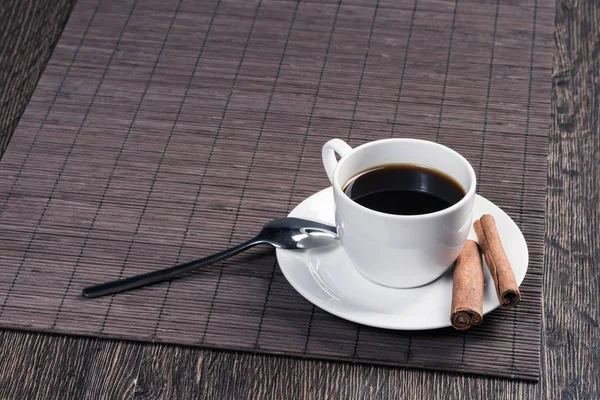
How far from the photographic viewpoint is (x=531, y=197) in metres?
1.09

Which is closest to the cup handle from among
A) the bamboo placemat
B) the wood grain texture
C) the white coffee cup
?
the white coffee cup

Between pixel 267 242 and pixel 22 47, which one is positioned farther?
pixel 22 47

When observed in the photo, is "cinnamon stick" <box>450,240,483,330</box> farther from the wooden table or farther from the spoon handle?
the spoon handle

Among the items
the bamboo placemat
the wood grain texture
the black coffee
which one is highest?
the black coffee

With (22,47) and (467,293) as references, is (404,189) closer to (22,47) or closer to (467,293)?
(467,293)

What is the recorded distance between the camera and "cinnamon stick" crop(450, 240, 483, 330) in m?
0.84

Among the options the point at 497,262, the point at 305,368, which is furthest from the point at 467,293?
the point at 305,368

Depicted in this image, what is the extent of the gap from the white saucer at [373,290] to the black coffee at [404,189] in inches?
3.1

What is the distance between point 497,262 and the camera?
34.6 inches

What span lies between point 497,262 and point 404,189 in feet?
0.39

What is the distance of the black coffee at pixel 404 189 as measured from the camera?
88 centimetres

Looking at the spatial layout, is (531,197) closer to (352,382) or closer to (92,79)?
(352,382)

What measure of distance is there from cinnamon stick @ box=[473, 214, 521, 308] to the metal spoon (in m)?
0.16

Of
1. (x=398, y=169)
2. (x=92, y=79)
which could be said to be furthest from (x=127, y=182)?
(x=398, y=169)
